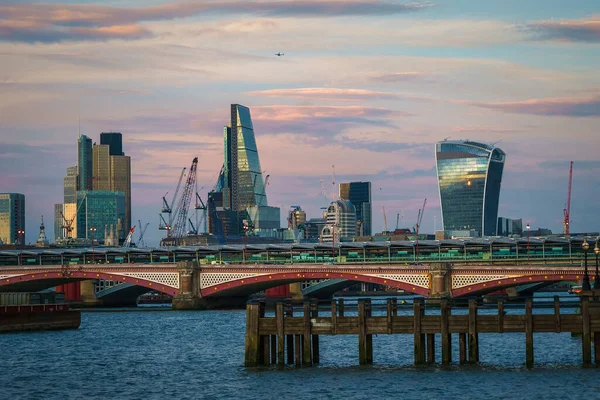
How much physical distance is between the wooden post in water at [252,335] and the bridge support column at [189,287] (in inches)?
3640

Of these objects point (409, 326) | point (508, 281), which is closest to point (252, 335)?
point (409, 326)

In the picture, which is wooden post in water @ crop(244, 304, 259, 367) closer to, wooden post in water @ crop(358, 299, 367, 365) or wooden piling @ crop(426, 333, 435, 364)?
wooden post in water @ crop(358, 299, 367, 365)

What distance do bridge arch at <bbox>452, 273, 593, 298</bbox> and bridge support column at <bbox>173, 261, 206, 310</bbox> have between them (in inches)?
1440

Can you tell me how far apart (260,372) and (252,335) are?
233 cm

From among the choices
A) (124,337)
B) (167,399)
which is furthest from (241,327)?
(167,399)

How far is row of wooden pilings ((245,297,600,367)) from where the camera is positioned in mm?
68750

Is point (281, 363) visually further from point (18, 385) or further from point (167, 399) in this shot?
point (18, 385)

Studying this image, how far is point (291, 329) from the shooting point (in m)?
71.3

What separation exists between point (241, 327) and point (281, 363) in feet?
175

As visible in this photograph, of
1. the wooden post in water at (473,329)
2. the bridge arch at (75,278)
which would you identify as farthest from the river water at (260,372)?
the bridge arch at (75,278)

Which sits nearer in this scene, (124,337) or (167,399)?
(167,399)

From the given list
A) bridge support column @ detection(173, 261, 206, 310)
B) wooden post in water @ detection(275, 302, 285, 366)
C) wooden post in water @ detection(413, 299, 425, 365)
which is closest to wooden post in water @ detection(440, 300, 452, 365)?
wooden post in water @ detection(413, 299, 425, 365)

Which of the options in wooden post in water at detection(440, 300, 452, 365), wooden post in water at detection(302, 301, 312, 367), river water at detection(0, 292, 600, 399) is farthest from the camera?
wooden post in water at detection(302, 301, 312, 367)

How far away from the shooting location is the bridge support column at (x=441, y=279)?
148m
